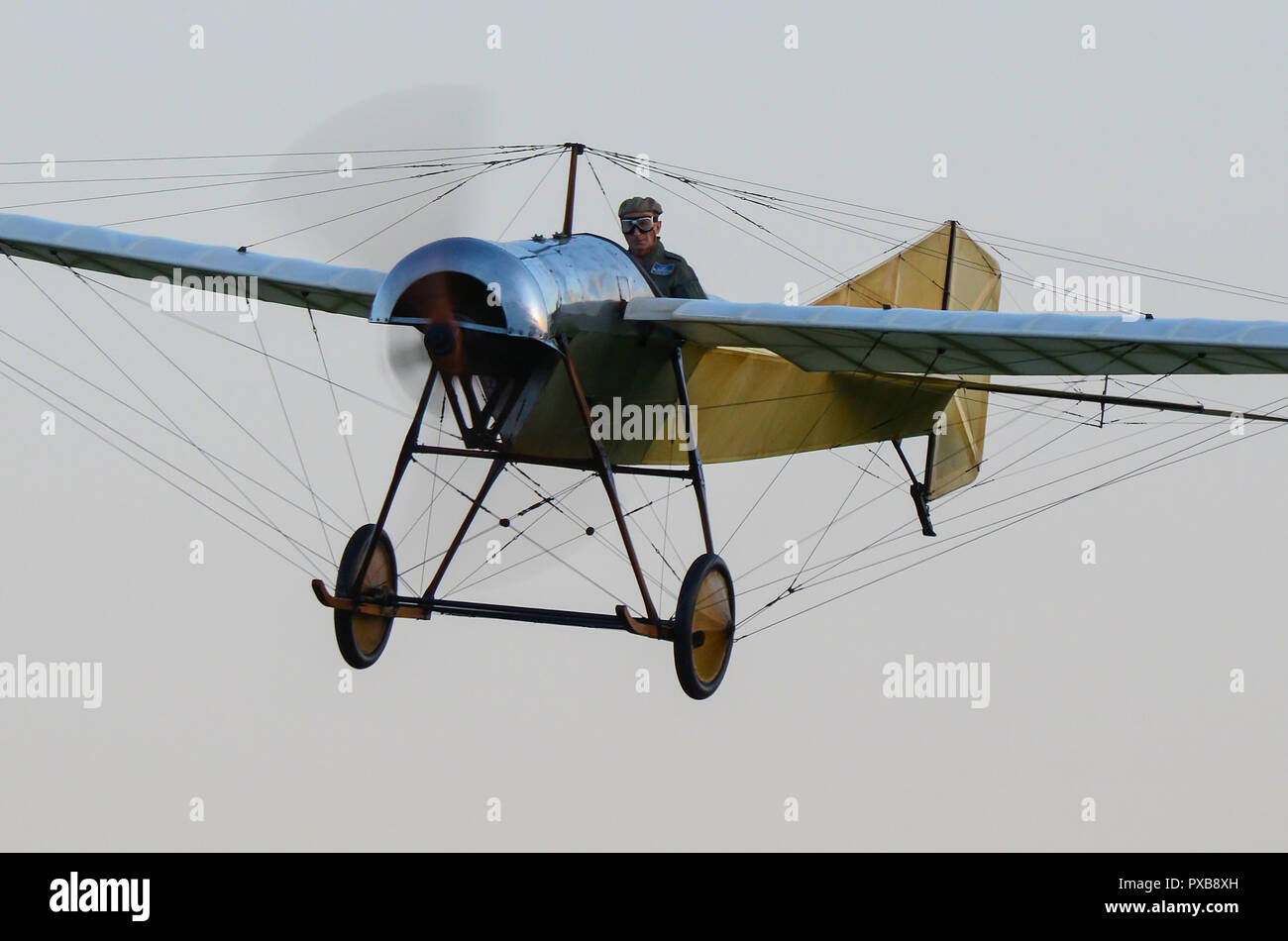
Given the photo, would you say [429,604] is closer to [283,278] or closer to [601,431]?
[601,431]

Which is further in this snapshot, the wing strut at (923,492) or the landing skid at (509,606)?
the wing strut at (923,492)

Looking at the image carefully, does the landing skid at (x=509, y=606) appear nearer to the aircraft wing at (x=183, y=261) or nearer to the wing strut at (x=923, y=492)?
the aircraft wing at (x=183, y=261)

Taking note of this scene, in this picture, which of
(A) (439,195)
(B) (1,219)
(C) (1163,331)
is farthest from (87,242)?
(C) (1163,331)

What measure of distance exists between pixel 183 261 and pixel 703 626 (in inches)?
188

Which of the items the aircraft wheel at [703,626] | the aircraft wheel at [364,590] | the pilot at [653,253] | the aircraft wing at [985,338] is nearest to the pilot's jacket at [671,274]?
the pilot at [653,253]

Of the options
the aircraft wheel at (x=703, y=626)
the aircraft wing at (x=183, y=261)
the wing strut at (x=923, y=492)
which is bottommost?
the aircraft wheel at (x=703, y=626)

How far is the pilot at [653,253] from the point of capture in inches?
634

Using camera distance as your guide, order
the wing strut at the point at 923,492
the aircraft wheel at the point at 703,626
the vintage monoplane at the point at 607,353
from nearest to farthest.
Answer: the vintage monoplane at the point at 607,353 → the aircraft wheel at the point at 703,626 → the wing strut at the point at 923,492

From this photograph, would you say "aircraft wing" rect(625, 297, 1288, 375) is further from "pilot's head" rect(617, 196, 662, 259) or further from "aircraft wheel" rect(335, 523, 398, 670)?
"aircraft wheel" rect(335, 523, 398, 670)

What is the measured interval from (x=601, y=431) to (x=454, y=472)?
3.59ft

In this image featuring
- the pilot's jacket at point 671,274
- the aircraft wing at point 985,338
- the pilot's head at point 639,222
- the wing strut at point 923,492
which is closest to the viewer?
the aircraft wing at point 985,338

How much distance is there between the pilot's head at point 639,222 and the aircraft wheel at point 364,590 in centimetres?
286

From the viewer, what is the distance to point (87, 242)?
1700cm

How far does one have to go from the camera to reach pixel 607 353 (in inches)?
598
